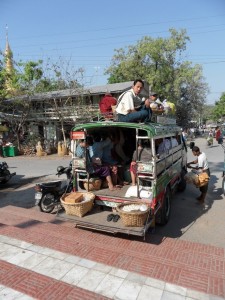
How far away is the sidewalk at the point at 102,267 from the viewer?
337cm

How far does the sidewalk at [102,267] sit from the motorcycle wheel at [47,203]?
1.64 m

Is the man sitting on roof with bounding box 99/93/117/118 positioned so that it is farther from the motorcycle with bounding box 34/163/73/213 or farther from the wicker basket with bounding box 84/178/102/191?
the motorcycle with bounding box 34/163/73/213

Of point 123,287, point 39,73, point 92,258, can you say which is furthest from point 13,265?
point 39,73

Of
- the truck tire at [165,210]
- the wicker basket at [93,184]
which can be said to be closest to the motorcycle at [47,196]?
the wicker basket at [93,184]

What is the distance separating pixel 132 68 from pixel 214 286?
29.8m

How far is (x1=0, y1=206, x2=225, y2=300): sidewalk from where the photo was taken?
3.37 metres

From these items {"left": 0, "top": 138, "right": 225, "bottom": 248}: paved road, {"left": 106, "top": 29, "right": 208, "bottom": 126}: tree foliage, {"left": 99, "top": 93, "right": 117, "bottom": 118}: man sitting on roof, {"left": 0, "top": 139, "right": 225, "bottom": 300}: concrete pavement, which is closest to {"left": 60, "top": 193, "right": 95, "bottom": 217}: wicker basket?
{"left": 0, "top": 139, "right": 225, "bottom": 300}: concrete pavement

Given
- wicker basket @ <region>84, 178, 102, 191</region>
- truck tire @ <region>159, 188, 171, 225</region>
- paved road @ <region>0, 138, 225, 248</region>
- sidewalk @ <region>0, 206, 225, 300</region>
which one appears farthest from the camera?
wicker basket @ <region>84, 178, 102, 191</region>

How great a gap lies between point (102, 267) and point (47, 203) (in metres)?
3.59

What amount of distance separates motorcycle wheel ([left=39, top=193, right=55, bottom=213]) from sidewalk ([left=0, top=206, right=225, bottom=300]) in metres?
1.64

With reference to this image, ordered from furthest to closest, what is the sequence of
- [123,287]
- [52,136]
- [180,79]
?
1. [180,79]
2. [52,136]
3. [123,287]

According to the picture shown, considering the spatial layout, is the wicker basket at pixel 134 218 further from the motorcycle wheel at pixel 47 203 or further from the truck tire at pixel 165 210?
the motorcycle wheel at pixel 47 203

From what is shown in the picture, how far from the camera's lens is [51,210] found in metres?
7.14

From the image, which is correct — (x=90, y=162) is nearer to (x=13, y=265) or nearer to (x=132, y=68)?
(x=13, y=265)
